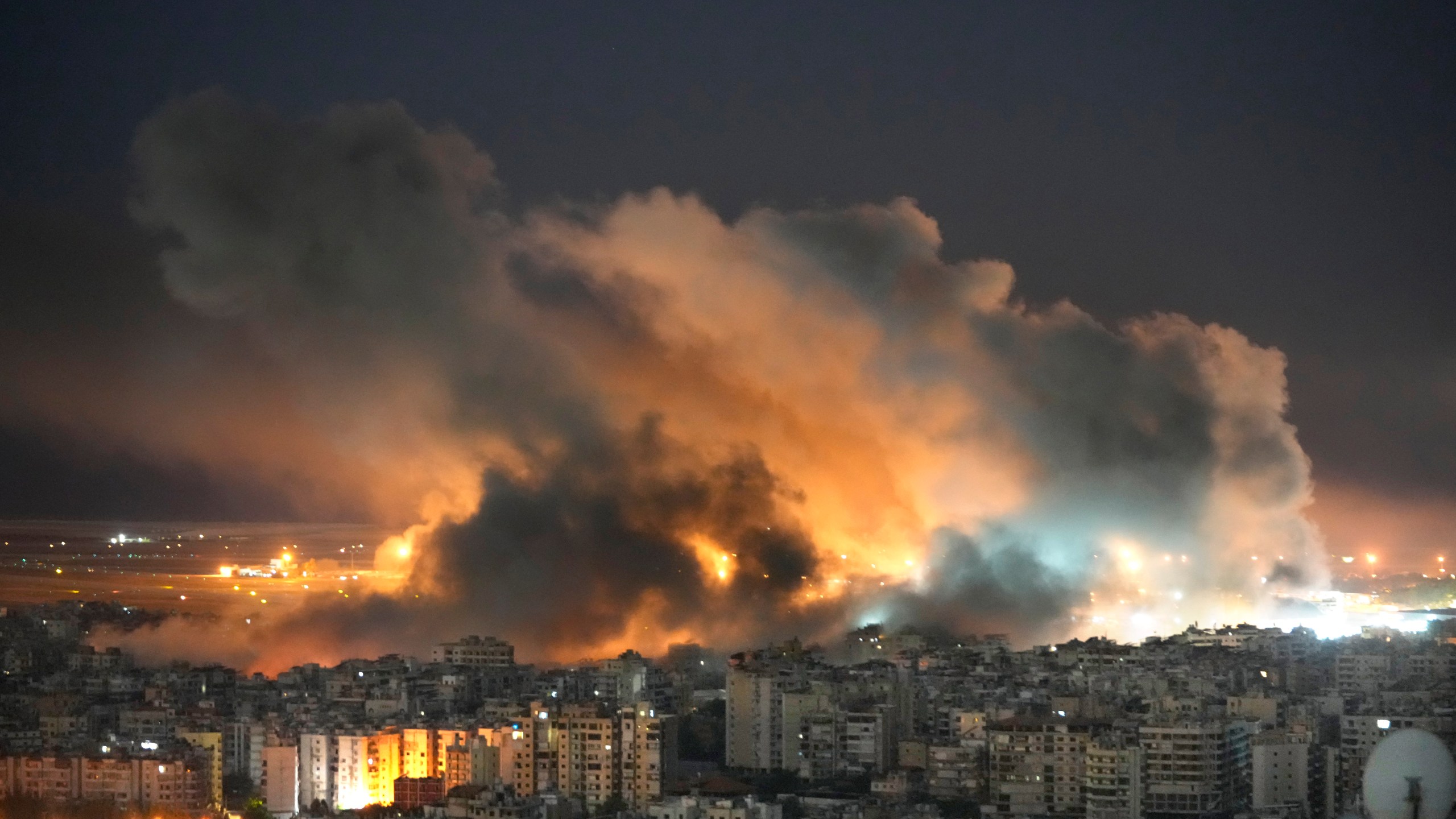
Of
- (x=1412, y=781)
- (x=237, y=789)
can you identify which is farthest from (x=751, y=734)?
(x=1412, y=781)

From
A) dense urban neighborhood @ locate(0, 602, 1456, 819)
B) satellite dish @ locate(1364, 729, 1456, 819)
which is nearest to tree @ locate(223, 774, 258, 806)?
dense urban neighborhood @ locate(0, 602, 1456, 819)

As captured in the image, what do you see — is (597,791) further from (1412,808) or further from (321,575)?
(321,575)

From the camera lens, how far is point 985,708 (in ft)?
71.2

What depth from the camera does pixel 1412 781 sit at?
1487 cm

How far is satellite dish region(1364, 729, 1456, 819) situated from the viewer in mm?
14789

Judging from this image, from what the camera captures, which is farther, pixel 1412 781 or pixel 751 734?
pixel 751 734

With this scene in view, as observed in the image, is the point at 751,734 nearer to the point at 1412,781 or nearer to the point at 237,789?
the point at 237,789

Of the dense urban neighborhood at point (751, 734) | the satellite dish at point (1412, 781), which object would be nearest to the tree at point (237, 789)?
the dense urban neighborhood at point (751, 734)

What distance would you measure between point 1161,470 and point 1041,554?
1.92m

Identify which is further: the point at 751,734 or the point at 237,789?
the point at 751,734

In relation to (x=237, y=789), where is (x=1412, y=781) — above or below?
above

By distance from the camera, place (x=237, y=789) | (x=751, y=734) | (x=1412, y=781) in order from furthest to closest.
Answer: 1. (x=751, y=734)
2. (x=237, y=789)
3. (x=1412, y=781)

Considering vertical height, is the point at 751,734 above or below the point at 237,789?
above

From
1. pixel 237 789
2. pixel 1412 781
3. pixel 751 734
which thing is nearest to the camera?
pixel 1412 781
